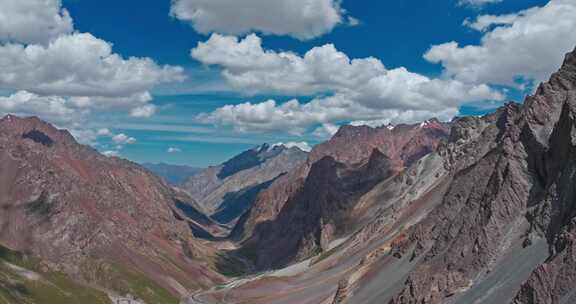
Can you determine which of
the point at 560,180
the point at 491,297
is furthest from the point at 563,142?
the point at 491,297

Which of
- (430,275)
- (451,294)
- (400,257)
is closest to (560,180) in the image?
(451,294)

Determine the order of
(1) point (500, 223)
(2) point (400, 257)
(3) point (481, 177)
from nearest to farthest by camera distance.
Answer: (1) point (500, 223) → (3) point (481, 177) → (2) point (400, 257)

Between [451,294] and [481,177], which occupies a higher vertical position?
[481,177]

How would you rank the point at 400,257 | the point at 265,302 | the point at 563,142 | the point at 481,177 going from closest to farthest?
the point at 563,142
the point at 481,177
the point at 400,257
the point at 265,302

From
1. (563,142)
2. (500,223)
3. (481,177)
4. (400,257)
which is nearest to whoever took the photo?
(563,142)

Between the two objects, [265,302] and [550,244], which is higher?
[550,244]

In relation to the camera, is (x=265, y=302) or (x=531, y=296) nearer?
(x=531, y=296)

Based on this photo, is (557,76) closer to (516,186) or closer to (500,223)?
(516,186)

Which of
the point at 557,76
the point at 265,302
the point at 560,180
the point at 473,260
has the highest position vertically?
the point at 557,76

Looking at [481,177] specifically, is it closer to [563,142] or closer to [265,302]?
[563,142]
